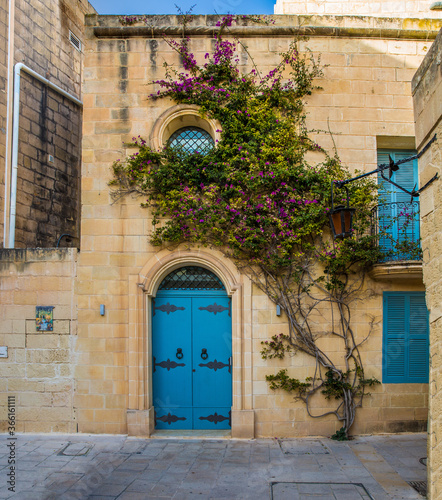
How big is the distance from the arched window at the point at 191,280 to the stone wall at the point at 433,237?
11.7ft

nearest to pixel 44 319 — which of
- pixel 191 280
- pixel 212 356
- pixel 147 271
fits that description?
pixel 147 271

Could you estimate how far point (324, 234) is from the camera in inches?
265

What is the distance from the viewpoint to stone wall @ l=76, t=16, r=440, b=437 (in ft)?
21.5

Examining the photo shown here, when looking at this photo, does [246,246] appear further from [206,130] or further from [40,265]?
[40,265]

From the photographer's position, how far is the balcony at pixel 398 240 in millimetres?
6262

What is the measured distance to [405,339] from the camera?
6746 millimetres

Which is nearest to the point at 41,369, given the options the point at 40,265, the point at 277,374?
the point at 40,265

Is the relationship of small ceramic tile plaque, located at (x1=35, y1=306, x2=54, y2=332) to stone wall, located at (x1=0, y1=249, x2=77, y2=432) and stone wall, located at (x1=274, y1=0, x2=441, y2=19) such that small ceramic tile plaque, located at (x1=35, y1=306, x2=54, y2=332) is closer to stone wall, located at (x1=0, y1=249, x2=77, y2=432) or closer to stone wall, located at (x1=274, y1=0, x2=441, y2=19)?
stone wall, located at (x1=0, y1=249, x2=77, y2=432)

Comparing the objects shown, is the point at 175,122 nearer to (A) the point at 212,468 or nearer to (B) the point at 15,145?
(B) the point at 15,145

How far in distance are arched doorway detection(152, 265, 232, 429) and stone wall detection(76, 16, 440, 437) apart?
269 millimetres

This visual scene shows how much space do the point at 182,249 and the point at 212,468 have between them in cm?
317

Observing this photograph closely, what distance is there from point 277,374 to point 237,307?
3.96 feet

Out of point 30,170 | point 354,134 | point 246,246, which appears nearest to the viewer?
point 246,246

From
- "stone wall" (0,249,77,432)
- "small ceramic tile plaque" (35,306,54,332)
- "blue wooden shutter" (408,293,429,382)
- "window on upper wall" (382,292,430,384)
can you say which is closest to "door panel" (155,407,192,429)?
"stone wall" (0,249,77,432)
